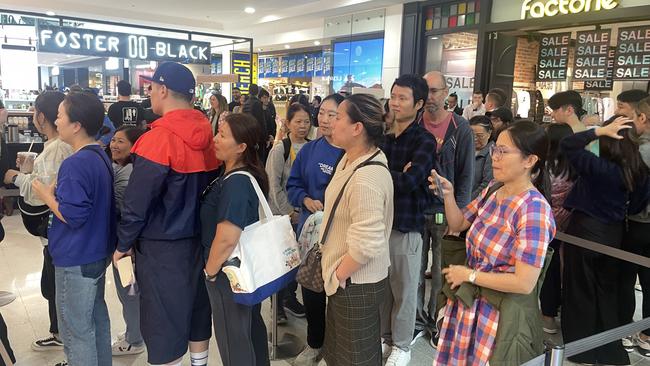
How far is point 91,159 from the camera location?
2.10 metres

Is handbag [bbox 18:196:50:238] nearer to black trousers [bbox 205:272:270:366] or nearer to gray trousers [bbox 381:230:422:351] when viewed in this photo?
black trousers [bbox 205:272:270:366]

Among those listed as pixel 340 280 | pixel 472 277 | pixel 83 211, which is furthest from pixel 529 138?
pixel 83 211

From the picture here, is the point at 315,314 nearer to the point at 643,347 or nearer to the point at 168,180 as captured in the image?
the point at 168,180

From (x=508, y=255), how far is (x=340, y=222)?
676 mm

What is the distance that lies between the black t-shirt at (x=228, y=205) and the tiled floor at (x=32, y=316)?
4.10 feet

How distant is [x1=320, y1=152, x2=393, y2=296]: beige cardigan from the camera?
1.83 meters

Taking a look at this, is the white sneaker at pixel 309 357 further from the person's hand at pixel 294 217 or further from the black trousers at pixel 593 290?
the black trousers at pixel 593 290

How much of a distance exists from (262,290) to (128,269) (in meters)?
0.60

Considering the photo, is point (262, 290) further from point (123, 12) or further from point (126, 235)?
point (123, 12)

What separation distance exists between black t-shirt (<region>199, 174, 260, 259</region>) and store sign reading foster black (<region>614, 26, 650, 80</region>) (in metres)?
6.24

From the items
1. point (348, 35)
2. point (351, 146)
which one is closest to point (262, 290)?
point (351, 146)

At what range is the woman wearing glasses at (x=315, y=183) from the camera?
8.75 feet

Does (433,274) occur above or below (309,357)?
above

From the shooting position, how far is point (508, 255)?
169 centimetres
